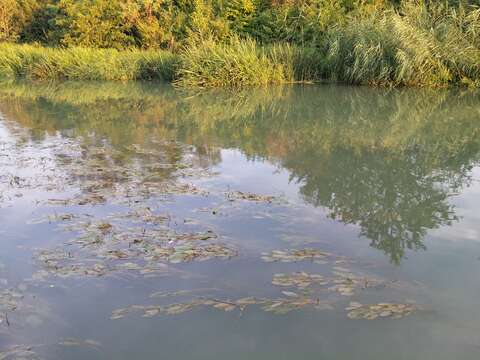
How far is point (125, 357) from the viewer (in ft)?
A: 8.55

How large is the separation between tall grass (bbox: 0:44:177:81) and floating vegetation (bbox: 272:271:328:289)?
582 inches

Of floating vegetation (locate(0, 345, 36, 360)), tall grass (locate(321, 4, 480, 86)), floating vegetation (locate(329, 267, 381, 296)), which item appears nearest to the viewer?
floating vegetation (locate(0, 345, 36, 360))

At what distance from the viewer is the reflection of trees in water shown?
481cm

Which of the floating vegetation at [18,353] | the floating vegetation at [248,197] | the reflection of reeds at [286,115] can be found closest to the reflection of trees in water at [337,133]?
the reflection of reeds at [286,115]

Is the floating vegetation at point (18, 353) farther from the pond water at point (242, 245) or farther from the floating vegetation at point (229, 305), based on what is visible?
the floating vegetation at point (229, 305)

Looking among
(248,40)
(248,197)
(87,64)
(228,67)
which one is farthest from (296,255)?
(87,64)

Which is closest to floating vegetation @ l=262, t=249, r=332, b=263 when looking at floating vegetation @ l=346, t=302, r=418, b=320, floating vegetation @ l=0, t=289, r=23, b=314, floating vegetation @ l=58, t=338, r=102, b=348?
floating vegetation @ l=346, t=302, r=418, b=320

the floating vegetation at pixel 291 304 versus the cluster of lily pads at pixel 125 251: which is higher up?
the floating vegetation at pixel 291 304

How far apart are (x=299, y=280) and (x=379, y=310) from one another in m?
0.57

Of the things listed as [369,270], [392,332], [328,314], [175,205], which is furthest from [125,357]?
[175,205]

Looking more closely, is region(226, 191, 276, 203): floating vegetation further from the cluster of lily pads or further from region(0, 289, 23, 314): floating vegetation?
region(0, 289, 23, 314): floating vegetation

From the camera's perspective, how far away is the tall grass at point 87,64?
1803 centimetres

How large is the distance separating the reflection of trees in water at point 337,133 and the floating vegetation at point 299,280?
76 cm

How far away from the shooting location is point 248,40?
17391mm
